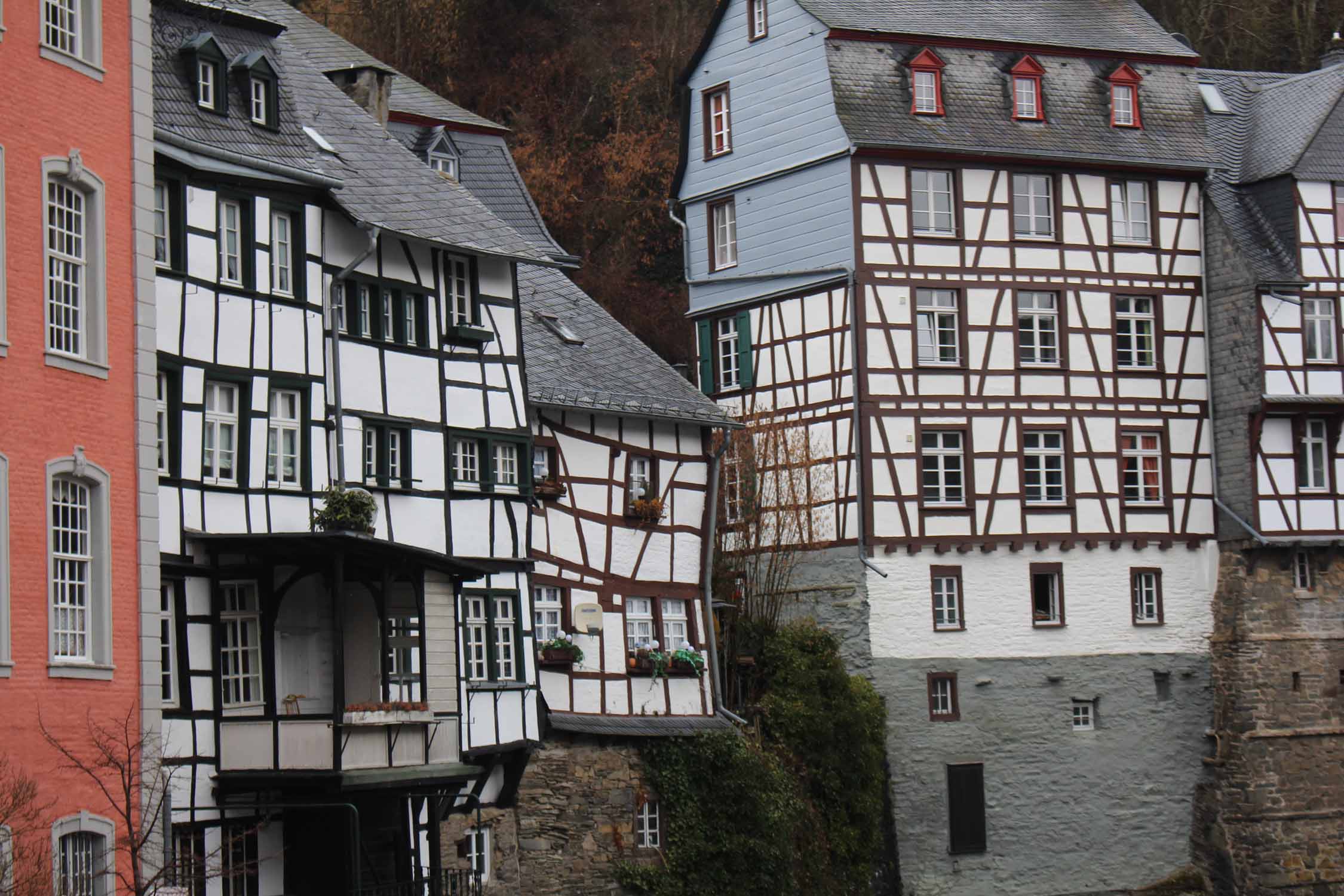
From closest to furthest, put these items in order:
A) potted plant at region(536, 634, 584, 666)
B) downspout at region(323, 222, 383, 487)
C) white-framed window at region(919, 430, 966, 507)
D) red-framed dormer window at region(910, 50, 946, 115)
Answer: downspout at region(323, 222, 383, 487) → potted plant at region(536, 634, 584, 666) → white-framed window at region(919, 430, 966, 507) → red-framed dormer window at region(910, 50, 946, 115)

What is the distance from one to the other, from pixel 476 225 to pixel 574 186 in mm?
18436

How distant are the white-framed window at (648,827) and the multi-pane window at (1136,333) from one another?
1372 cm

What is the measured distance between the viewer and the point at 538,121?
174 feet

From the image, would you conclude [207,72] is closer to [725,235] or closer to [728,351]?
[728,351]

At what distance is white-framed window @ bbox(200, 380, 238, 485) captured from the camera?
90.6ft

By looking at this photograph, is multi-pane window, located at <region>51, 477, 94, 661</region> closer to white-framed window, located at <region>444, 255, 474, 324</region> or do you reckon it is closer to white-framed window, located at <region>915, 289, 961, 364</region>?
white-framed window, located at <region>444, 255, 474, 324</region>

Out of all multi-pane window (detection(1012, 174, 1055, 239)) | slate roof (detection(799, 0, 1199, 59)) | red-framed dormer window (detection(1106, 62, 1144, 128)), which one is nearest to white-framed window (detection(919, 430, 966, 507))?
multi-pane window (detection(1012, 174, 1055, 239))

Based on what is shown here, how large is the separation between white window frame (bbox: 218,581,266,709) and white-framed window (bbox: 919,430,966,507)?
16049 millimetres

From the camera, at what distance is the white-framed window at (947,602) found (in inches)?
1603

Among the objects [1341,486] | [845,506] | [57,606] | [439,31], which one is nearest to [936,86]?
[845,506]

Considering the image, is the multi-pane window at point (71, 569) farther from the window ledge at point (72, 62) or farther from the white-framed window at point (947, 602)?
the white-framed window at point (947, 602)

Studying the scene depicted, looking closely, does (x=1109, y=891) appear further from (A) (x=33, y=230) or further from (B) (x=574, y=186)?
(A) (x=33, y=230)

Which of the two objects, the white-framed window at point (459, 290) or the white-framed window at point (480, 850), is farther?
the white-framed window at point (459, 290)

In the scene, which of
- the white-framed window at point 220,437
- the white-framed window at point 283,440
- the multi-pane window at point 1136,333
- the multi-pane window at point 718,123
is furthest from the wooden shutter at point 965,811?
the white-framed window at point 220,437
